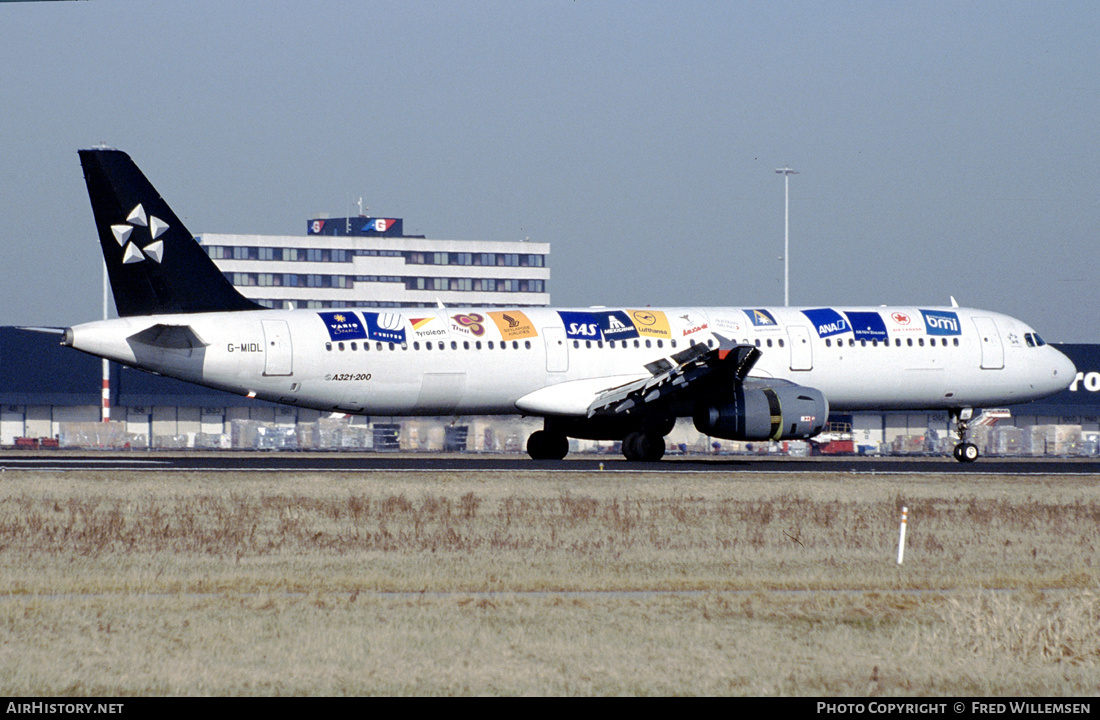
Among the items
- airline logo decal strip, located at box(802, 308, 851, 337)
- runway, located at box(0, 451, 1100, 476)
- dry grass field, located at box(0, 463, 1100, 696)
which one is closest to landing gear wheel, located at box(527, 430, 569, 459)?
runway, located at box(0, 451, 1100, 476)

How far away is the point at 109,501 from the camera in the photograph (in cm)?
2945

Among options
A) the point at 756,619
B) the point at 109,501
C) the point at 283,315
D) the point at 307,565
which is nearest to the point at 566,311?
the point at 283,315

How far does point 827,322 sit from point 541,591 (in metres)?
28.1

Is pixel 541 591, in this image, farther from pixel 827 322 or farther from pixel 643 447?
pixel 827 322

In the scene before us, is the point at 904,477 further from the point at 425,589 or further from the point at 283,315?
the point at 425,589

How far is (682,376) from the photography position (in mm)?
40750

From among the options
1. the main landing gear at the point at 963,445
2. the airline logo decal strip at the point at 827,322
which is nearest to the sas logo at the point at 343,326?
the airline logo decal strip at the point at 827,322

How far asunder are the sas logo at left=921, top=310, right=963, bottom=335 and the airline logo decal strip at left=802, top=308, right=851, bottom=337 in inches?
115

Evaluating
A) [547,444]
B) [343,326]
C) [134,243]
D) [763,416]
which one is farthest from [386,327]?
[763,416]

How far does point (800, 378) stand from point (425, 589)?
2702 cm

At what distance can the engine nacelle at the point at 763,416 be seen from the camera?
39594mm

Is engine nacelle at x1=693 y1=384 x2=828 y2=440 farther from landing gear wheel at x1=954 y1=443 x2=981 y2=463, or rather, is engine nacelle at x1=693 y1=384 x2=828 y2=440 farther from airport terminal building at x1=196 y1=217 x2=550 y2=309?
airport terminal building at x1=196 y1=217 x2=550 y2=309

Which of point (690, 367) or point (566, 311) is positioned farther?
point (566, 311)

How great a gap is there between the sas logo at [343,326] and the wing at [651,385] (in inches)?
211
